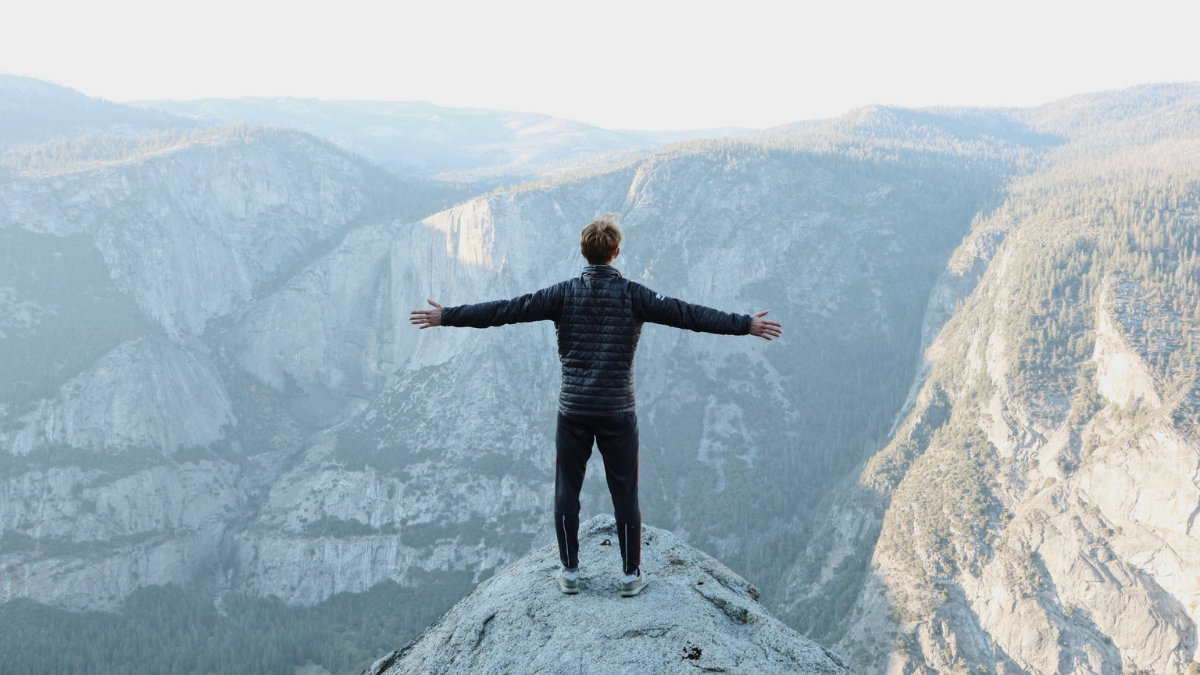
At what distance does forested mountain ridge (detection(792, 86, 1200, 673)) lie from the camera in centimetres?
6800

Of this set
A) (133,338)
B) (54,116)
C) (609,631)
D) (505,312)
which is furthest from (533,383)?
(54,116)

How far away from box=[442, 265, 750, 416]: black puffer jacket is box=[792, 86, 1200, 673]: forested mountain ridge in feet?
243

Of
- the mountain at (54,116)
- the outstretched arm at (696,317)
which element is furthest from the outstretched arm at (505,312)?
the mountain at (54,116)

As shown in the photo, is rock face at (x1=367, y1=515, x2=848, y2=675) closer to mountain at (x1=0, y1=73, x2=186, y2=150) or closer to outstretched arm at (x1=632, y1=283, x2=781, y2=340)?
outstretched arm at (x1=632, y1=283, x2=781, y2=340)

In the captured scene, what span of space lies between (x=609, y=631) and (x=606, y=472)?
1729 millimetres

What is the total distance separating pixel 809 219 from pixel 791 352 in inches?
1379

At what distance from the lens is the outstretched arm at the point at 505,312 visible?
8312 millimetres

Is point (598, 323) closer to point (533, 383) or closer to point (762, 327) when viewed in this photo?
point (762, 327)

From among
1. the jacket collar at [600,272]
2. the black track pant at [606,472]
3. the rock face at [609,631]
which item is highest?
the jacket collar at [600,272]

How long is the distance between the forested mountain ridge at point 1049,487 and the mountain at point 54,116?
19367 centimetres

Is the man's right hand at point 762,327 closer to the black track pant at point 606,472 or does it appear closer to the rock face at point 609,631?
the black track pant at point 606,472

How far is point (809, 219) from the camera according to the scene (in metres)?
147

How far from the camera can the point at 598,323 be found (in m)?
8.23

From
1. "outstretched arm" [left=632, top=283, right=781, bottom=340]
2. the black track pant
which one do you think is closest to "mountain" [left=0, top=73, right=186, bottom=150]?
the black track pant
